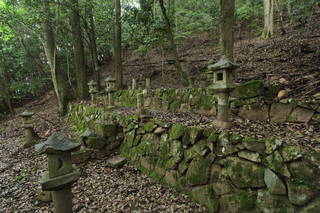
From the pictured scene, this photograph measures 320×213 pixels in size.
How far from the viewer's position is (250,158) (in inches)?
95.2

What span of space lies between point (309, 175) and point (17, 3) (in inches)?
494

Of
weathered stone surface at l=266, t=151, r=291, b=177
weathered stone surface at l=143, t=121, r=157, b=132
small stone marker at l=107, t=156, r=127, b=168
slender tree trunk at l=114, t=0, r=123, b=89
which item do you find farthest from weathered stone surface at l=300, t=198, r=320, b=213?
slender tree trunk at l=114, t=0, r=123, b=89

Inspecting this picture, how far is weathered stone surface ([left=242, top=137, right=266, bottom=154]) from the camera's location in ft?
7.72

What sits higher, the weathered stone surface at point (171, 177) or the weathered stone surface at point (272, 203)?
the weathered stone surface at point (272, 203)

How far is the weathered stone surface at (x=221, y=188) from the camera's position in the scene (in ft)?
8.44

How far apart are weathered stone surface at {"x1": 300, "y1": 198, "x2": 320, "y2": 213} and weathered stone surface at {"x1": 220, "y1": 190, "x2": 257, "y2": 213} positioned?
0.54 m

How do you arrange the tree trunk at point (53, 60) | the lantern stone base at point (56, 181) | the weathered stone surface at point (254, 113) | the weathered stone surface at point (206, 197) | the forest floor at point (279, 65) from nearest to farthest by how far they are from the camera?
the lantern stone base at point (56, 181) < the weathered stone surface at point (206, 197) < the weathered stone surface at point (254, 113) < the forest floor at point (279, 65) < the tree trunk at point (53, 60)

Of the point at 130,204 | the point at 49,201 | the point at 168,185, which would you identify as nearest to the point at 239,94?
the point at 168,185

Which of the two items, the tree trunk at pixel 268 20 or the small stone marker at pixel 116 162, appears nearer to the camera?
the small stone marker at pixel 116 162

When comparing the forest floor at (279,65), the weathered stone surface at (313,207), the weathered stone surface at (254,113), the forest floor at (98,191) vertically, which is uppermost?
the forest floor at (279,65)

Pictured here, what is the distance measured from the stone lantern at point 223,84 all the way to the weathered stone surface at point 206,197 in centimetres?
121

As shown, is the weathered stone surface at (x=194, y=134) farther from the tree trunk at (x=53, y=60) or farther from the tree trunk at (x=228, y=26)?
the tree trunk at (x=53, y=60)

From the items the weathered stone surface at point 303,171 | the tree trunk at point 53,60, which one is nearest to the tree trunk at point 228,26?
the weathered stone surface at point 303,171

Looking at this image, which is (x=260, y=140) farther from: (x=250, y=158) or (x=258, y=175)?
(x=258, y=175)
